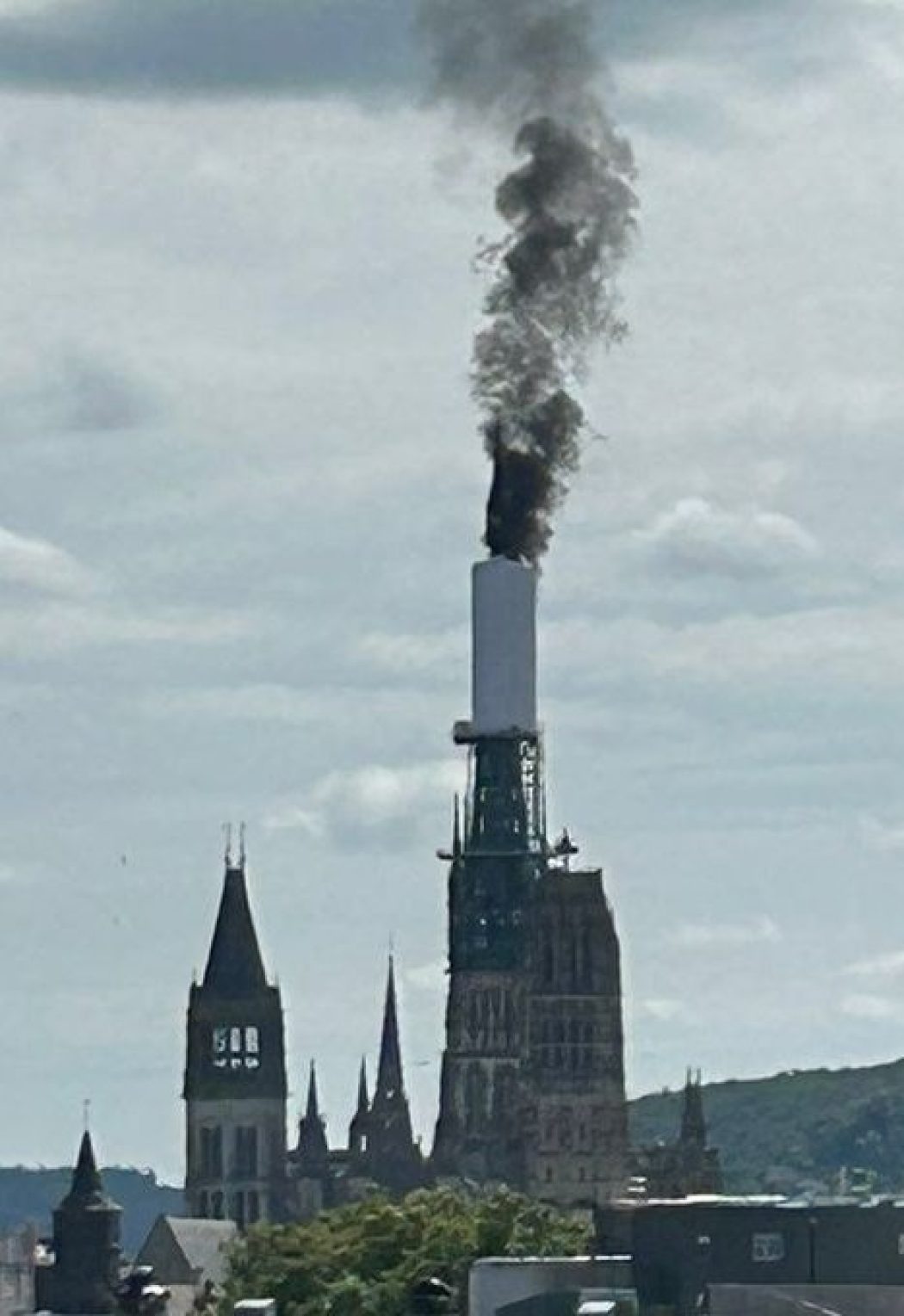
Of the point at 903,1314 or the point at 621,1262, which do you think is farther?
the point at 621,1262

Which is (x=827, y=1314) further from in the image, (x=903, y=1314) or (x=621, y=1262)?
(x=621, y=1262)

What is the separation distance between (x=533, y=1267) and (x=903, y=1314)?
63.4ft

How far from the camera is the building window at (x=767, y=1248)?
192625 millimetres

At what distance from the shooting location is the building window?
632ft

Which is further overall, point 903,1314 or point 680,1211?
point 680,1211

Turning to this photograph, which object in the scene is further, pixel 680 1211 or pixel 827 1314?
pixel 680 1211

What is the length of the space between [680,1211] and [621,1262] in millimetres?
2899

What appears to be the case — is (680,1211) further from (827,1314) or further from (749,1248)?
(827,1314)

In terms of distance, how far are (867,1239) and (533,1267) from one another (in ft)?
35.0

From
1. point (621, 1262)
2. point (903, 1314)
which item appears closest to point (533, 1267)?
point (621, 1262)

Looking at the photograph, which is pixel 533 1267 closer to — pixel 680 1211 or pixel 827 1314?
pixel 680 1211

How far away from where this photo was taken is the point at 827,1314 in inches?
7101

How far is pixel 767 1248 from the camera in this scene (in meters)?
193

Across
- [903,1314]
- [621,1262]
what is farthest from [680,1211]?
[903,1314]
